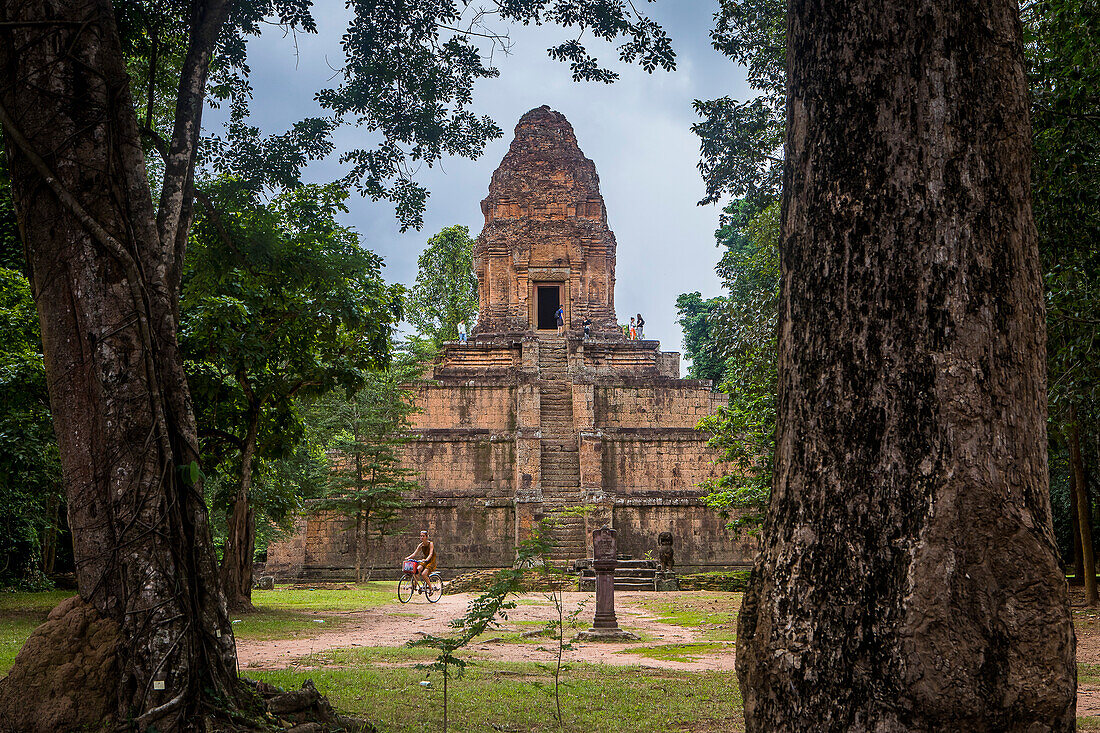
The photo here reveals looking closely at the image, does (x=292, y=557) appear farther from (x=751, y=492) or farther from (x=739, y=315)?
(x=739, y=315)

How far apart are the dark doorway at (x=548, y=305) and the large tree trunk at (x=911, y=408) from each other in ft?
85.2

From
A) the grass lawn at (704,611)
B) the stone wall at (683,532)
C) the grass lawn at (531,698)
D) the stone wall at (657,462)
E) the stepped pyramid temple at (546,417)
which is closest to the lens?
the grass lawn at (531,698)

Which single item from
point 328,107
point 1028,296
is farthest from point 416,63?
point 1028,296

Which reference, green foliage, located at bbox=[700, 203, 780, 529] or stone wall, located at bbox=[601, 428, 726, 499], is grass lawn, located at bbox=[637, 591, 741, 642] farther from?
stone wall, located at bbox=[601, 428, 726, 499]

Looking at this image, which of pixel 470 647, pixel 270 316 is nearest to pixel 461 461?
pixel 270 316

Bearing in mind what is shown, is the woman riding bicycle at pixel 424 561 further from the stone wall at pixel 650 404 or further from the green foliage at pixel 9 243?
the stone wall at pixel 650 404

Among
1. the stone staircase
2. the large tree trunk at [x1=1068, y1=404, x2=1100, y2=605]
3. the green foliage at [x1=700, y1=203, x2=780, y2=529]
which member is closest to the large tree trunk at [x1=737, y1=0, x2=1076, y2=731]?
the green foliage at [x1=700, y1=203, x2=780, y2=529]

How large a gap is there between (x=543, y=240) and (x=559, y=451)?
27.4 ft

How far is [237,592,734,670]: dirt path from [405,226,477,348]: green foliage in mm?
20642

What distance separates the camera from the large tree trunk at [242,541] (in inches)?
456

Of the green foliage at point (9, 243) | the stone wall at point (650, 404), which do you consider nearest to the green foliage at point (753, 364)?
the stone wall at point (650, 404)

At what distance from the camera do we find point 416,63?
23.4ft

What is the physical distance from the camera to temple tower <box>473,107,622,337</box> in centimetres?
2773

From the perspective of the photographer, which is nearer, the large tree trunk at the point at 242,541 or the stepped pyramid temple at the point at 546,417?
the large tree trunk at the point at 242,541
